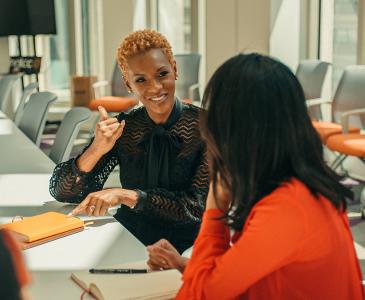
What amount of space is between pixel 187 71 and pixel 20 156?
12.2 feet

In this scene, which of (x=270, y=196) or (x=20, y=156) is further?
(x=20, y=156)

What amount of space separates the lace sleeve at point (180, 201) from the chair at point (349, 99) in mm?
2962

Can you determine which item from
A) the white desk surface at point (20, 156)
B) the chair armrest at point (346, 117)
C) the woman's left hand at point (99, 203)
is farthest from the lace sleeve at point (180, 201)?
the chair armrest at point (346, 117)

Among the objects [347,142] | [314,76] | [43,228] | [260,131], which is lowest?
[347,142]

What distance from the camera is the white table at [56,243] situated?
1.54 m

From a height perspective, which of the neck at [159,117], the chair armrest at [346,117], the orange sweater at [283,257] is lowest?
the chair armrest at [346,117]

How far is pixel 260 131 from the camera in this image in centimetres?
123

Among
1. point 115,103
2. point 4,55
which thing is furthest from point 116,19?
point 115,103

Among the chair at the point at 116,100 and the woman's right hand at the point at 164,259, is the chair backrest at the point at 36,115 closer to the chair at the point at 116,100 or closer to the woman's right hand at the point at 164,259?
the chair at the point at 116,100

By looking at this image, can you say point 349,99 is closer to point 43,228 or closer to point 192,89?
point 192,89

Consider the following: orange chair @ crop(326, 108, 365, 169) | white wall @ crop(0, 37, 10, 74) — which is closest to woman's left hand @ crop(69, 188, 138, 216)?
orange chair @ crop(326, 108, 365, 169)

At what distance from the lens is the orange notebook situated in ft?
6.05

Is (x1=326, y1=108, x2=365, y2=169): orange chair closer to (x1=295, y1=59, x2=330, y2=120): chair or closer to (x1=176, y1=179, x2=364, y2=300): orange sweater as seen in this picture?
(x1=295, y1=59, x2=330, y2=120): chair

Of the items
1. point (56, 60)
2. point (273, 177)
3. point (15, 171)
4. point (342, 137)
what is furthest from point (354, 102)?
point (56, 60)
